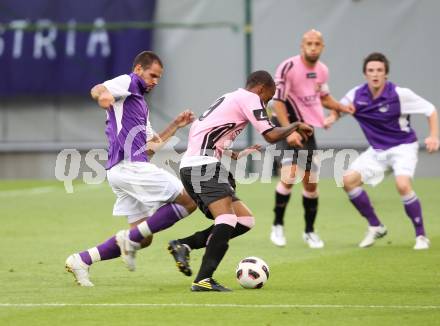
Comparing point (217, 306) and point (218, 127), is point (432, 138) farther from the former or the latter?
point (217, 306)

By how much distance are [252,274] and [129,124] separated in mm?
1692

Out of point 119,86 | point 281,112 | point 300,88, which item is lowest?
point 119,86

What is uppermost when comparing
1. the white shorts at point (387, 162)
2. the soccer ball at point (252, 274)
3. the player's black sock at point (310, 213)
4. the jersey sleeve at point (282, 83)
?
the jersey sleeve at point (282, 83)

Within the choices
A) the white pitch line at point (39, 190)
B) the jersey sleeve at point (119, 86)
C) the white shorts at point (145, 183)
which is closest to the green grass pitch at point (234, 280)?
the white shorts at point (145, 183)

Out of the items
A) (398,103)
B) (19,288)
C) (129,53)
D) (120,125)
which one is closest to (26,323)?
(19,288)

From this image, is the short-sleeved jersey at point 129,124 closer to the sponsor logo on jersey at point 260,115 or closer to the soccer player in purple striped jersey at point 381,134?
the sponsor logo on jersey at point 260,115

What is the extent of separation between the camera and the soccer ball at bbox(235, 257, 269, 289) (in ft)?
32.4

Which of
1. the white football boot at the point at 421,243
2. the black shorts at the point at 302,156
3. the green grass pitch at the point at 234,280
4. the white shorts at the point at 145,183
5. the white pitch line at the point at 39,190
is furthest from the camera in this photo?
the white pitch line at the point at 39,190

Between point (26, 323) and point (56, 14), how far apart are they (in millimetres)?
16206

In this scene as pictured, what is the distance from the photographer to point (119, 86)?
32.9ft

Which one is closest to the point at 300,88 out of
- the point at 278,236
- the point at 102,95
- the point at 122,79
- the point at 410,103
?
the point at 410,103

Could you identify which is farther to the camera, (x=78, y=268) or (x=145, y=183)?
(x=145, y=183)

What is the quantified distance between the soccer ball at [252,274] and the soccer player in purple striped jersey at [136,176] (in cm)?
77

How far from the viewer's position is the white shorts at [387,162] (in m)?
13.1
